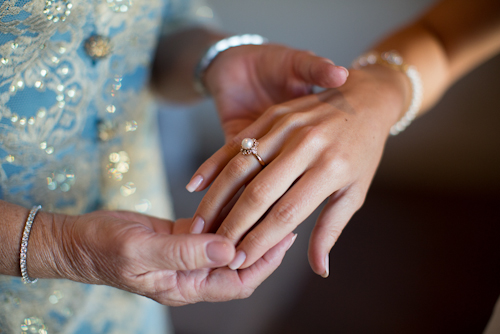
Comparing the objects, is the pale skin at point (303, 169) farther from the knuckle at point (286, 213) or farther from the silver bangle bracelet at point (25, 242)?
the silver bangle bracelet at point (25, 242)

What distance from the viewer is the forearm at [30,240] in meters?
0.50

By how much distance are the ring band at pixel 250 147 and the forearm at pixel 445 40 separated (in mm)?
566

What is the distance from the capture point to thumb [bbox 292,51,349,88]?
60 centimetres

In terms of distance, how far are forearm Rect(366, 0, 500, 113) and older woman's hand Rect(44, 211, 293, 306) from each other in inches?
26.4

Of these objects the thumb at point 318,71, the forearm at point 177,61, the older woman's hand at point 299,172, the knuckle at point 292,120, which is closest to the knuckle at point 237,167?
the older woman's hand at point 299,172

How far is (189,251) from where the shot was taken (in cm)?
44

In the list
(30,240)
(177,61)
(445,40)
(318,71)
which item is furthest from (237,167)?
(445,40)

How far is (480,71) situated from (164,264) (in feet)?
5.61

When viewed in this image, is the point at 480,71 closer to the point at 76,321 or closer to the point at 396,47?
the point at 396,47

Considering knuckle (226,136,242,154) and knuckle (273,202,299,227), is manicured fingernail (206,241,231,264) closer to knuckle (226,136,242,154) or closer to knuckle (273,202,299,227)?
knuckle (273,202,299,227)

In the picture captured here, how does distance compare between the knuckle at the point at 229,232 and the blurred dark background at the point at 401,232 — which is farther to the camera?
the blurred dark background at the point at 401,232

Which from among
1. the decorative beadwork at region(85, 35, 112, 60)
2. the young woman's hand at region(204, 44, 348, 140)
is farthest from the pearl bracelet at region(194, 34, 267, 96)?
the decorative beadwork at region(85, 35, 112, 60)

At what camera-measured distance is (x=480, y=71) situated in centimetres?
150

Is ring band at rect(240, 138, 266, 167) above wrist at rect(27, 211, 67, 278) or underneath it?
above
